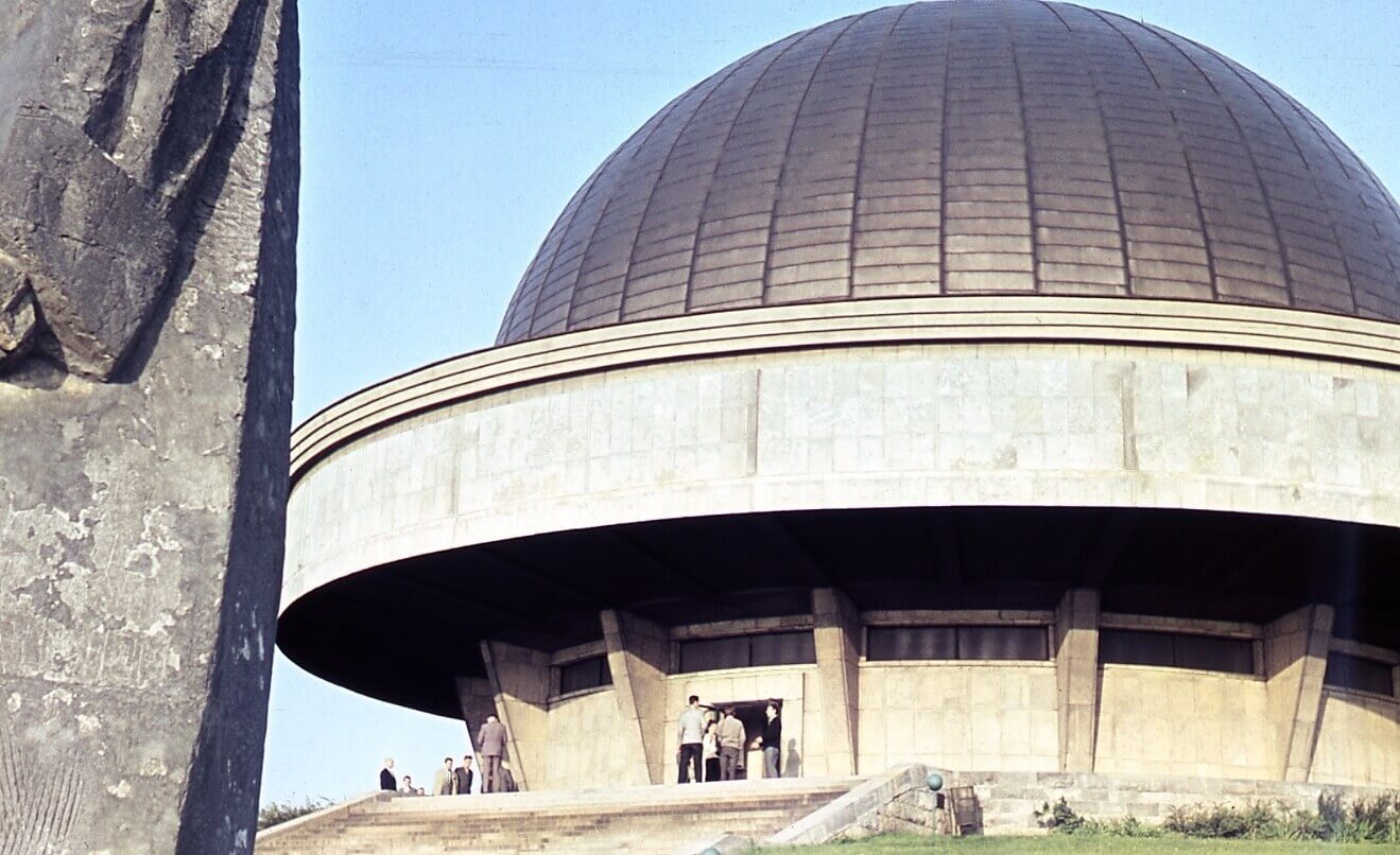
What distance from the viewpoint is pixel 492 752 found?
82.0ft

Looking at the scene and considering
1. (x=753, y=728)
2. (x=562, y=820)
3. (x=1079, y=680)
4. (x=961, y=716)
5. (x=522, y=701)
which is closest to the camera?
(x=562, y=820)

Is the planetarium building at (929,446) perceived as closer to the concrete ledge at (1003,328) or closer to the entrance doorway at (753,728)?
the concrete ledge at (1003,328)

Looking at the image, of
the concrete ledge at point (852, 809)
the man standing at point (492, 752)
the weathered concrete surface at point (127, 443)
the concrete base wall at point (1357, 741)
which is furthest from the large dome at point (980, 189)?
the weathered concrete surface at point (127, 443)

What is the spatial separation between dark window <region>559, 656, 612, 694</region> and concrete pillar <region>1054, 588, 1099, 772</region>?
6171mm

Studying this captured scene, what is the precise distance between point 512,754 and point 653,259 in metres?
7.14

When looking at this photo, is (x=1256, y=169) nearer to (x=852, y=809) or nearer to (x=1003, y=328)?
(x=1003, y=328)

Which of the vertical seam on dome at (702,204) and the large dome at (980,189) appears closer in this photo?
the large dome at (980,189)

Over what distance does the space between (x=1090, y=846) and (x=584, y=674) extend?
12.7 m

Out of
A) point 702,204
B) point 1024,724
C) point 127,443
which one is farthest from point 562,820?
point 127,443

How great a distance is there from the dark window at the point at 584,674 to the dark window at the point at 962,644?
3.91m

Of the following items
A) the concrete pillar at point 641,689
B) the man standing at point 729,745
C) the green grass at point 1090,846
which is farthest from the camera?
the concrete pillar at point 641,689

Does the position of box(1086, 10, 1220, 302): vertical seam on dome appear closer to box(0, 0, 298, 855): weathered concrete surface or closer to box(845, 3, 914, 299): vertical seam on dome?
box(845, 3, 914, 299): vertical seam on dome

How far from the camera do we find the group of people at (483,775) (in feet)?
81.8

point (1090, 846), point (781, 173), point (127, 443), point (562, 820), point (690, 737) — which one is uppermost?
point (781, 173)
